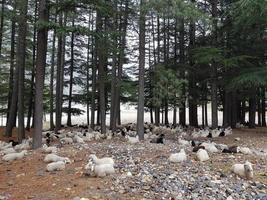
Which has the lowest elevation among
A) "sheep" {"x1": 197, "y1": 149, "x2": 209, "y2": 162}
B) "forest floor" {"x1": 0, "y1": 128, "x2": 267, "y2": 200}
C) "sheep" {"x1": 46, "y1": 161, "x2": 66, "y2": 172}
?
"forest floor" {"x1": 0, "y1": 128, "x2": 267, "y2": 200}

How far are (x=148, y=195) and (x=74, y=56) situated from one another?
79.5 feet

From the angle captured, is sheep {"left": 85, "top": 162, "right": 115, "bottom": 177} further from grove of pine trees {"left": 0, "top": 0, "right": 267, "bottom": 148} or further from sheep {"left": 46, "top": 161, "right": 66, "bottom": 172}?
grove of pine trees {"left": 0, "top": 0, "right": 267, "bottom": 148}

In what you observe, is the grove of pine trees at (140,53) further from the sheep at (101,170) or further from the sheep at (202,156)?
the sheep at (202,156)

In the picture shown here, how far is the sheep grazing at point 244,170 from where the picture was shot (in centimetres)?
796

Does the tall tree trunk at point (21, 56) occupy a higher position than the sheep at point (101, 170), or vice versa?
the tall tree trunk at point (21, 56)

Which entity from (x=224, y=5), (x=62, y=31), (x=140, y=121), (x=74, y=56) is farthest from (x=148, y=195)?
(x=74, y=56)

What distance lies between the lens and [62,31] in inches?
402

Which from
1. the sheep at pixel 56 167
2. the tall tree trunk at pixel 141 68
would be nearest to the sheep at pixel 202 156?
the sheep at pixel 56 167

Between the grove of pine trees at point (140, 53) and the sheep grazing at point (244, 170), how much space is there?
569cm

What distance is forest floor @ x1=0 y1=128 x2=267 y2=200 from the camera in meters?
6.73

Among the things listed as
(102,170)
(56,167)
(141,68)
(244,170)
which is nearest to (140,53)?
(141,68)

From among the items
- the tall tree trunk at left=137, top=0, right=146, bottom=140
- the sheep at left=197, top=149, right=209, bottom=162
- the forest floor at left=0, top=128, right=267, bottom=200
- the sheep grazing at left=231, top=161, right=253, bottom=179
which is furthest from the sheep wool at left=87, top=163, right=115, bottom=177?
the tall tree trunk at left=137, top=0, right=146, bottom=140

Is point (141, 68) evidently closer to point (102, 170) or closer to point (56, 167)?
point (56, 167)

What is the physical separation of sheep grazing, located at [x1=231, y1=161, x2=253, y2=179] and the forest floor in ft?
0.46
